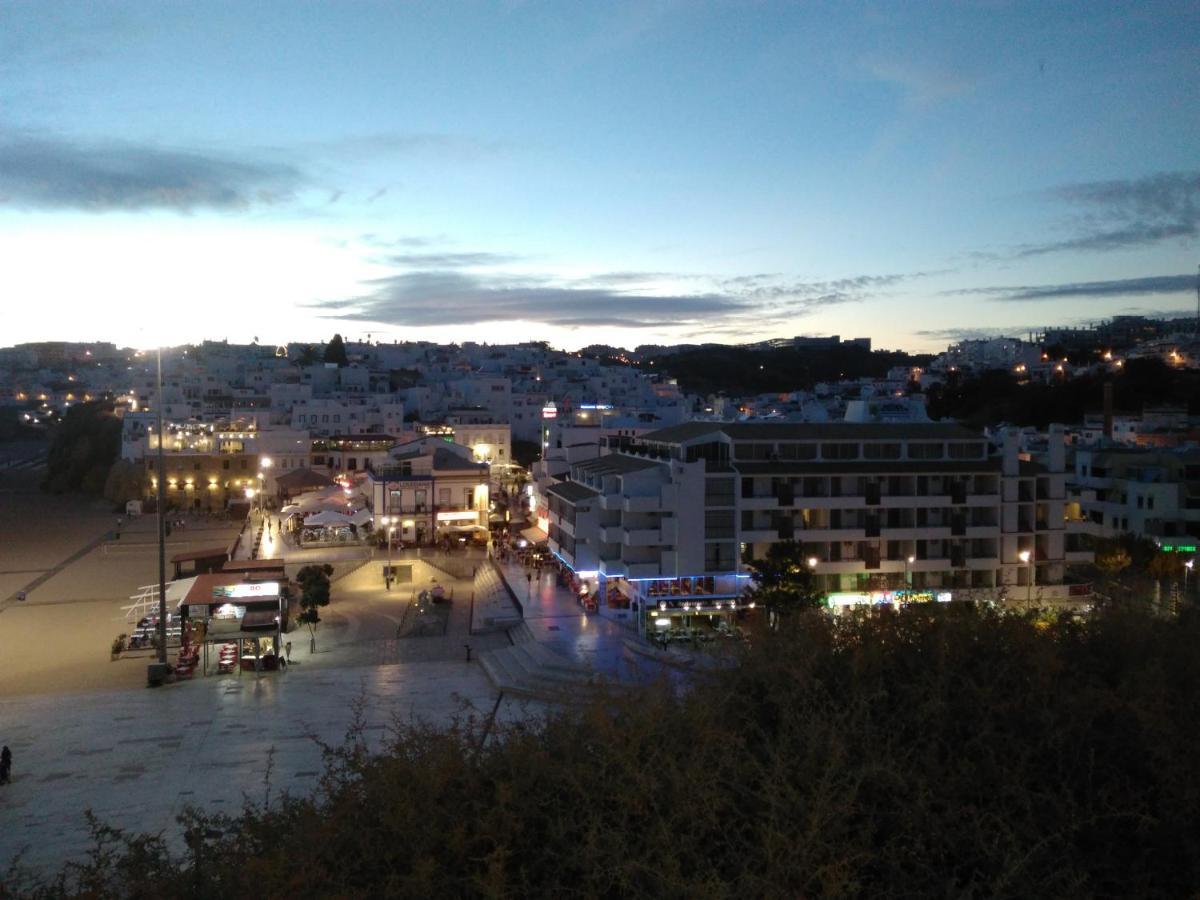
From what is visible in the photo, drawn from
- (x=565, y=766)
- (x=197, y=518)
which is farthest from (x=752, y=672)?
(x=197, y=518)

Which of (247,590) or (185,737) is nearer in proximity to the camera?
(185,737)

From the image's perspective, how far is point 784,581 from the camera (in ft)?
57.2

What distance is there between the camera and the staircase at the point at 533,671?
14.2 m

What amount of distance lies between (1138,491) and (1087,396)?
18884 mm

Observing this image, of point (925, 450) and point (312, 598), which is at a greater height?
point (925, 450)

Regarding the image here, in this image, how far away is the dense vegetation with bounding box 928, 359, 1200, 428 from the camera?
42.7 m

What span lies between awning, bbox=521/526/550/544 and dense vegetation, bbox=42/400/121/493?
3398 centimetres

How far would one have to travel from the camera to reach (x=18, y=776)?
440 inches

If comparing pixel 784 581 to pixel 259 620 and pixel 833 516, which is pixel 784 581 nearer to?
pixel 833 516

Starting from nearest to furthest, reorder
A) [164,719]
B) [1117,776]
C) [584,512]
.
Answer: [1117,776]
[164,719]
[584,512]

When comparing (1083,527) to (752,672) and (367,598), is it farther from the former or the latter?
(752,672)

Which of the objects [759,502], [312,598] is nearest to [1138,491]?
[759,502]

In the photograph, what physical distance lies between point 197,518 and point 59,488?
66.3 ft

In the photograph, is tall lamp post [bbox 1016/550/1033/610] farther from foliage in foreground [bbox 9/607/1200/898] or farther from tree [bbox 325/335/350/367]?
tree [bbox 325/335/350/367]
